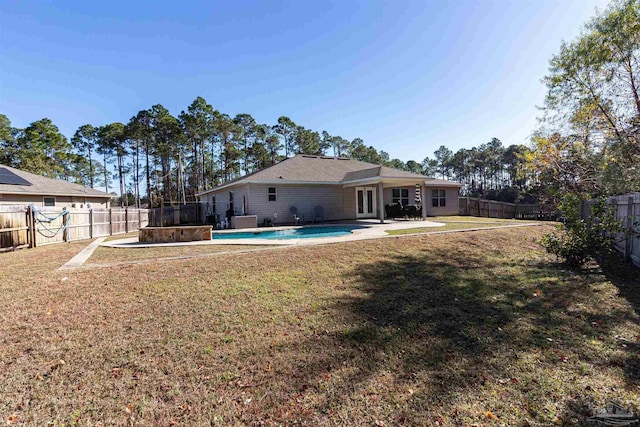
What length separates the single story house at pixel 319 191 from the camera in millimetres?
16109

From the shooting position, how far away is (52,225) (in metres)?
10.7

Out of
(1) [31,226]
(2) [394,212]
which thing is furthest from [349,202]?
(1) [31,226]

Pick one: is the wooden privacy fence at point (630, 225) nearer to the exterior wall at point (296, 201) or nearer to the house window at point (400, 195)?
the exterior wall at point (296, 201)

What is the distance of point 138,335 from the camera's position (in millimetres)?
3354

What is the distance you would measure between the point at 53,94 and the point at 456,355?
25339 mm

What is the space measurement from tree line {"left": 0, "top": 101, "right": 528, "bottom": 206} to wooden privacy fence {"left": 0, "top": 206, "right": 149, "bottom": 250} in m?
15.3

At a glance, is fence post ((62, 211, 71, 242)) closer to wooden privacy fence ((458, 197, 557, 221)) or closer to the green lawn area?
the green lawn area

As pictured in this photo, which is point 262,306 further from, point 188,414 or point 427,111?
point 427,111

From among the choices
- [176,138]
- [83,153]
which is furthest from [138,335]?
[83,153]

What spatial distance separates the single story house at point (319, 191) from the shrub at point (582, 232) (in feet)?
28.4

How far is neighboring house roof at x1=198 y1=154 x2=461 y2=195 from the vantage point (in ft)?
51.5

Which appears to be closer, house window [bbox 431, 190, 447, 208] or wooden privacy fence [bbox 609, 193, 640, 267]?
wooden privacy fence [bbox 609, 193, 640, 267]

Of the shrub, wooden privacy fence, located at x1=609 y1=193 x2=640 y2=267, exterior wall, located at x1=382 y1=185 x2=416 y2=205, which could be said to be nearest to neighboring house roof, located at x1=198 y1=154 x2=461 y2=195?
exterior wall, located at x1=382 y1=185 x2=416 y2=205

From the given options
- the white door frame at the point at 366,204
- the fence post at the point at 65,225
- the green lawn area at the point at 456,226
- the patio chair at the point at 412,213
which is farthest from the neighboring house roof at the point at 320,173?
the fence post at the point at 65,225
